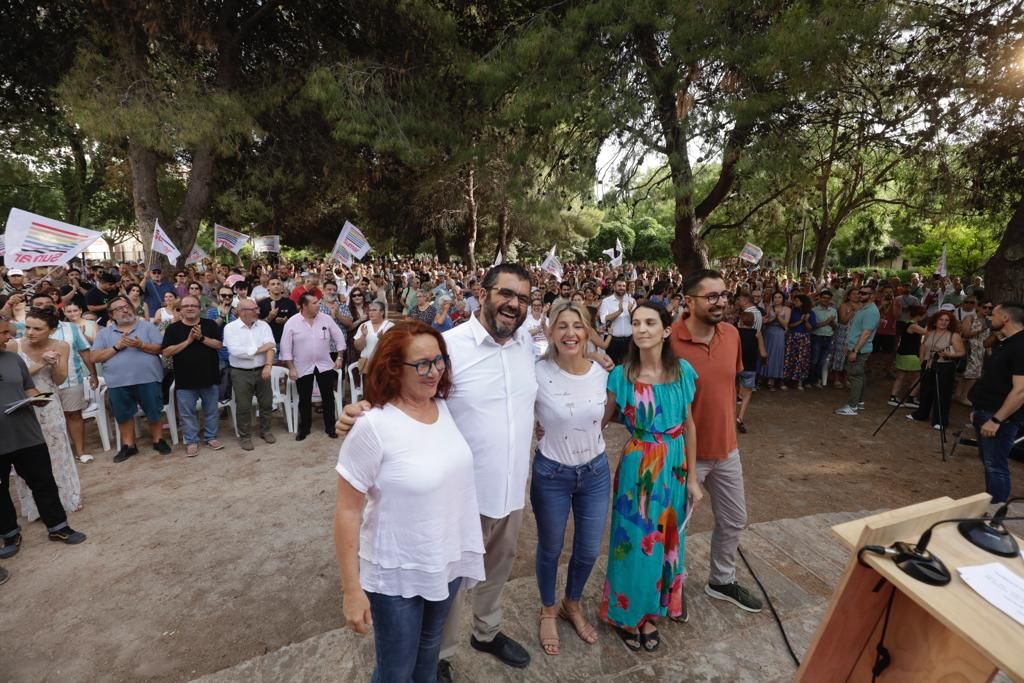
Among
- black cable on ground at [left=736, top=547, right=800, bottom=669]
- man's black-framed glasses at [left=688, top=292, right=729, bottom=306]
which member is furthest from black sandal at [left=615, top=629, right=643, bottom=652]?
man's black-framed glasses at [left=688, top=292, right=729, bottom=306]

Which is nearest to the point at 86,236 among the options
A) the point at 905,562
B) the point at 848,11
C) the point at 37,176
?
A: the point at 905,562

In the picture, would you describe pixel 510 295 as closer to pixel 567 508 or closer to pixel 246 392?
pixel 567 508

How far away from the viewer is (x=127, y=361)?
5230 millimetres

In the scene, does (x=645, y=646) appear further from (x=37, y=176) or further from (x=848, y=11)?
(x=37, y=176)

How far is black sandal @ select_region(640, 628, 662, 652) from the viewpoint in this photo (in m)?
2.64

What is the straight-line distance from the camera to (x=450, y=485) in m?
1.80

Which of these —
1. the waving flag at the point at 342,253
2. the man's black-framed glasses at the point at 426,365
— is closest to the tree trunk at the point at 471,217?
the waving flag at the point at 342,253

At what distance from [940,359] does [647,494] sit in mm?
6252

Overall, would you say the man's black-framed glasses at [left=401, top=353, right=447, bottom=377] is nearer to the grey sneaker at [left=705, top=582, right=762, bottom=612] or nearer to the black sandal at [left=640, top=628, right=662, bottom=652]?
the black sandal at [left=640, top=628, right=662, bottom=652]

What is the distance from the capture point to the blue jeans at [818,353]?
8.75 meters

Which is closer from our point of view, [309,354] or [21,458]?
[21,458]

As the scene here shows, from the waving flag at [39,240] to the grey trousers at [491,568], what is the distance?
5410mm

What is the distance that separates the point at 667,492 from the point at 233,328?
4.93m

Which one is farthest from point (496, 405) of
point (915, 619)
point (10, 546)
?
point (10, 546)
